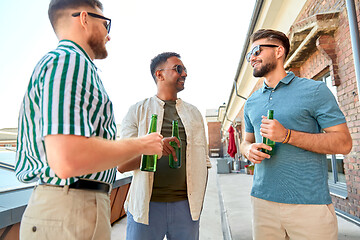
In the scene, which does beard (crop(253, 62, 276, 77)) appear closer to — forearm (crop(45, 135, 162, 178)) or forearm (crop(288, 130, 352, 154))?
forearm (crop(288, 130, 352, 154))

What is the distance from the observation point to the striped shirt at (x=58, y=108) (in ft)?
2.58

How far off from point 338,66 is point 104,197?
12.4 feet

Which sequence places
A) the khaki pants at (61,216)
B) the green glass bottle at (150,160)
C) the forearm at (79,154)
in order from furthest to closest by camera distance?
the green glass bottle at (150,160) → the khaki pants at (61,216) → the forearm at (79,154)

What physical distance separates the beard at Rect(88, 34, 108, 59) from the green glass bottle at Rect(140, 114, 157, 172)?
724 mm

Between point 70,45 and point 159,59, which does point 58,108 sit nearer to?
point 70,45

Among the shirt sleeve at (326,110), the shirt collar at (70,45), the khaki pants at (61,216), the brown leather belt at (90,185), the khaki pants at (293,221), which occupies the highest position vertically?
the shirt collar at (70,45)

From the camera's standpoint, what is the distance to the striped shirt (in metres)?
0.79

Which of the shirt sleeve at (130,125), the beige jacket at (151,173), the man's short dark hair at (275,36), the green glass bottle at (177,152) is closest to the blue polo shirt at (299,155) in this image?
the man's short dark hair at (275,36)

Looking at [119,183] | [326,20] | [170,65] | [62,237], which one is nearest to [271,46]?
[170,65]

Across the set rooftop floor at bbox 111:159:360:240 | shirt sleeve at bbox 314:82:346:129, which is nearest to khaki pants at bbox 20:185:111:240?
shirt sleeve at bbox 314:82:346:129

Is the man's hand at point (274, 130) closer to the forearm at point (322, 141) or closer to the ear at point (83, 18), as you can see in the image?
the forearm at point (322, 141)

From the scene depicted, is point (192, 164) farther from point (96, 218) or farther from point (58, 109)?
point (58, 109)

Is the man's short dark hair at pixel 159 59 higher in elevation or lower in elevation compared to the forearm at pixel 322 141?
higher

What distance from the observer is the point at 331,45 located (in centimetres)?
348
